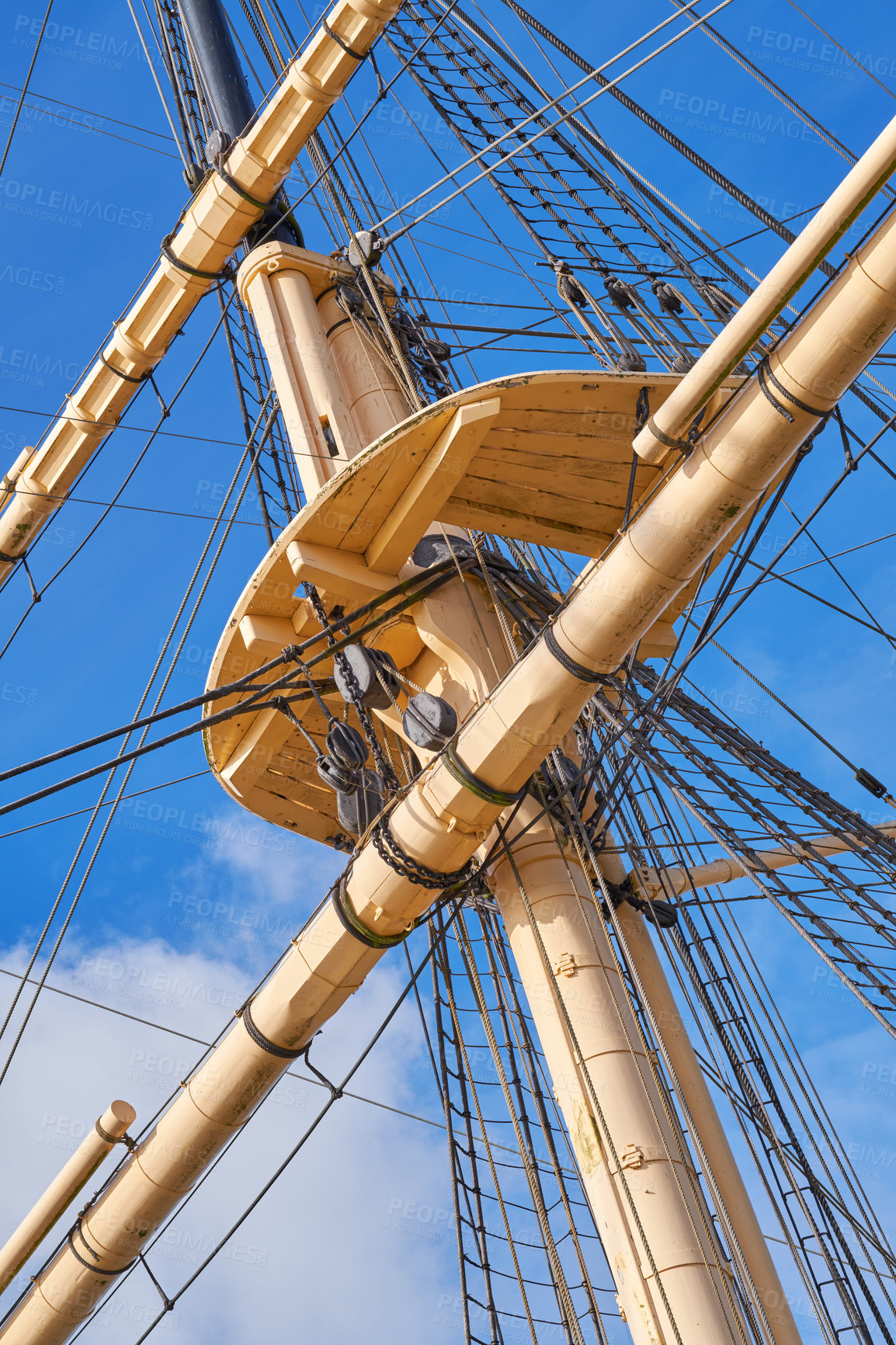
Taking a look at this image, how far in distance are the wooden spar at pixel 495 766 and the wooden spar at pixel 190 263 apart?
19.0 ft

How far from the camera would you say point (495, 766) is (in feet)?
19.7

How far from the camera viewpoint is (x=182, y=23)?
497 inches

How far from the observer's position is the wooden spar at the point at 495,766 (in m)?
5.14

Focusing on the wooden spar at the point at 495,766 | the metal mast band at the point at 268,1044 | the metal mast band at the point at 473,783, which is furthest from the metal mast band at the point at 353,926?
the metal mast band at the point at 473,783

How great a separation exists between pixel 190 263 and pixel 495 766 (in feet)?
21.0

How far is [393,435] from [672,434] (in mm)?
1500

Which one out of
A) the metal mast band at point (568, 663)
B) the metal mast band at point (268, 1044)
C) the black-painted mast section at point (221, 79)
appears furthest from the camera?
the black-painted mast section at point (221, 79)

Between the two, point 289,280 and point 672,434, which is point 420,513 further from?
point 289,280

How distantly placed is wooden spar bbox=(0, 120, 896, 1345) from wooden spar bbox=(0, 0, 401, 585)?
5.78 metres

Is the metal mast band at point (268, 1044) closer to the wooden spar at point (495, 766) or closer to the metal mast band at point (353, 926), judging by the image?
the wooden spar at point (495, 766)

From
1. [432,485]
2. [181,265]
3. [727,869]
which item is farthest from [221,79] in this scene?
[727,869]

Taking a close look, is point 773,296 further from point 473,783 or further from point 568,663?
point 473,783

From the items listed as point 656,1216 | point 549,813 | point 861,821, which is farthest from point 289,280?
point 656,1216

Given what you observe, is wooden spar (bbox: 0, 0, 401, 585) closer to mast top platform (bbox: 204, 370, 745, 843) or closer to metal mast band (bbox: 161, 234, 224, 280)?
metal mast band (bbox: 161, 234, 224, 280)
